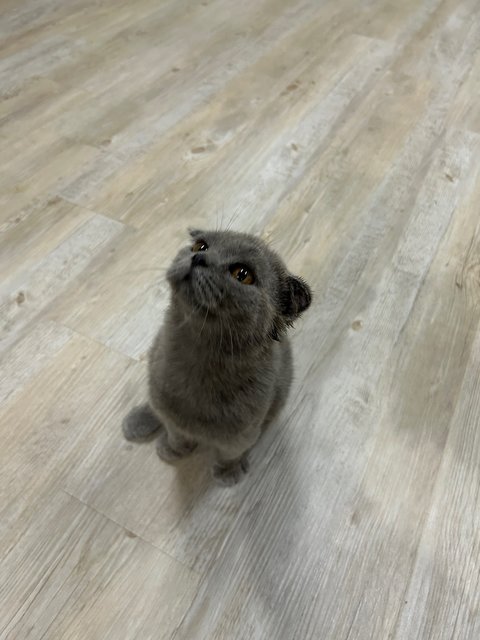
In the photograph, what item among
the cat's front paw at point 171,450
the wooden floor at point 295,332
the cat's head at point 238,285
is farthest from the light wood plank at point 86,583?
the cat's head at point 238,285

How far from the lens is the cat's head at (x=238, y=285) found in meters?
0.73

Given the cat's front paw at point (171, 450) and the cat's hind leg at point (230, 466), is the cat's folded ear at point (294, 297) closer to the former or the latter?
the cat's hind leg at point (230, 466)

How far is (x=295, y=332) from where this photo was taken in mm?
1389

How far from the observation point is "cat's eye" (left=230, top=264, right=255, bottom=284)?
77 centimetres

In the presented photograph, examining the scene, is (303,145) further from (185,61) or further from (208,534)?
(208,534)

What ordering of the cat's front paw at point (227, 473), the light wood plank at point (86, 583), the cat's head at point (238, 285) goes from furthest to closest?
the cat's front paw at point (227, 473)
the light wood plank at point (86, 583)
the cat's head at point (238, 285)

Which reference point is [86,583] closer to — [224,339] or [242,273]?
[224,339]

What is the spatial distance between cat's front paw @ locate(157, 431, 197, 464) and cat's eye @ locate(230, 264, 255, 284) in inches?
19.2

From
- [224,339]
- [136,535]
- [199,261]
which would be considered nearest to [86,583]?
[136,535]

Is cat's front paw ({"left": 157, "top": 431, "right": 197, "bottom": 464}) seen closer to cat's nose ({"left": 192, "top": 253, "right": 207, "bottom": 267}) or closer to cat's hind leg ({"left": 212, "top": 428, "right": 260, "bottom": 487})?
cat's hind leg ({"left": 212, "top": 428, "right": 260, "bottom": 487})

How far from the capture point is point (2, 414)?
3.84 ft

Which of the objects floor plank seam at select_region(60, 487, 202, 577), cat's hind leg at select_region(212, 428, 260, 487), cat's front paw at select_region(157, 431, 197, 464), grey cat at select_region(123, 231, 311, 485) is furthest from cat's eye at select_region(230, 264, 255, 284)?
floor plank seam at select_region(60, 487, 202, 577)

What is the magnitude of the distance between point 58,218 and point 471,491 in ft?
4.77

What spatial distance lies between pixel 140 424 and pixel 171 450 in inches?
4.0
